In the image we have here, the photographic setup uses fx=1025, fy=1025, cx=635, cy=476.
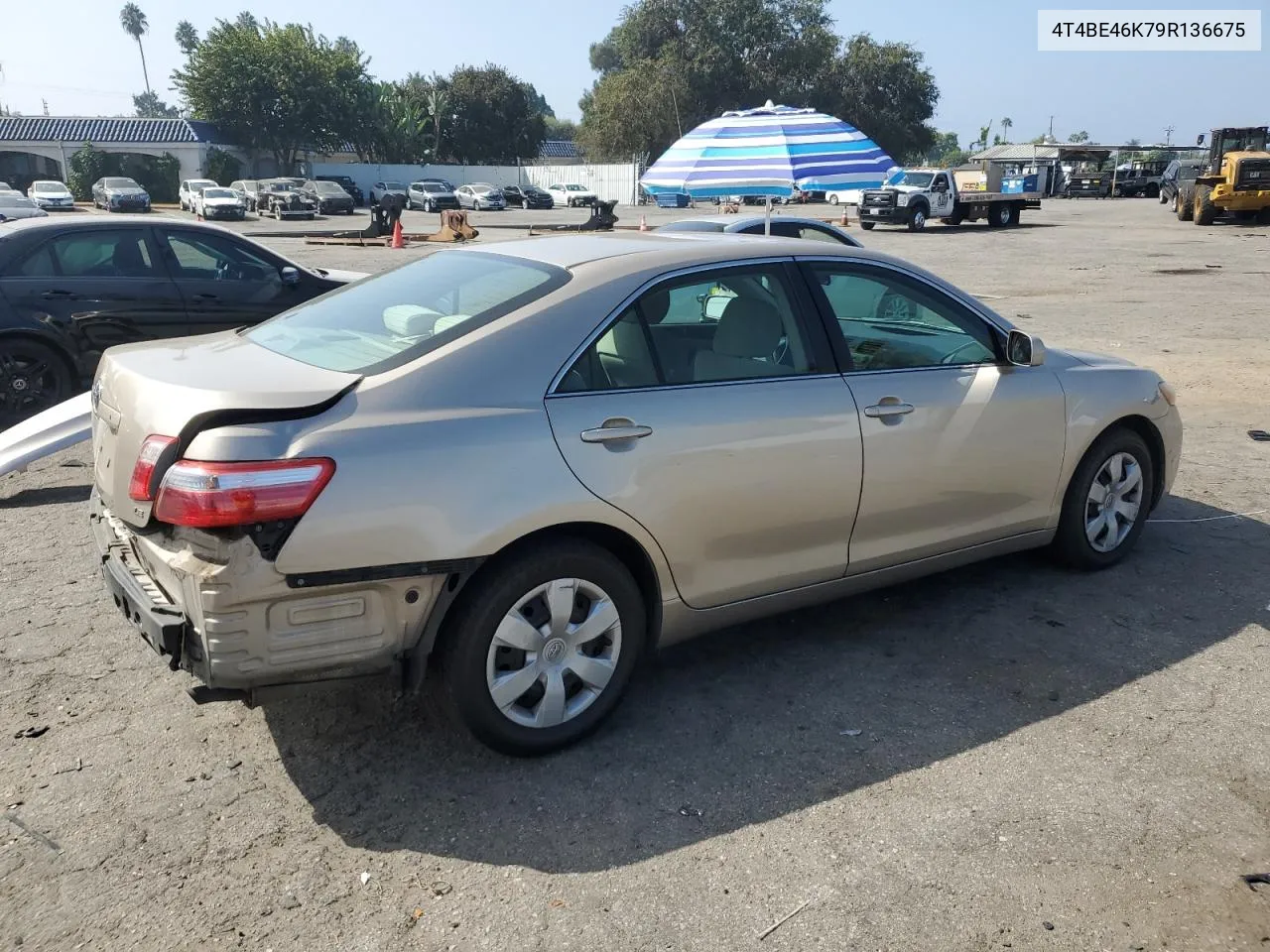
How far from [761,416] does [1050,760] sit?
1.47m

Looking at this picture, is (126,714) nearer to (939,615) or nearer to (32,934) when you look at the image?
(32,934)

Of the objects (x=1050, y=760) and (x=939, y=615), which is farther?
(x=939, y=615)

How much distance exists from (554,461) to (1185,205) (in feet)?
124

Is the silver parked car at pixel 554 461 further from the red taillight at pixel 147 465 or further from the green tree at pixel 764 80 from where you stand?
the green tree at pixel 764 80

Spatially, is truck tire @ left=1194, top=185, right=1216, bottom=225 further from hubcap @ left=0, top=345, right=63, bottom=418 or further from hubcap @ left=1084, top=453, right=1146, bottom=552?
hubcap @ left=0, top=345, right=63, bottom=418

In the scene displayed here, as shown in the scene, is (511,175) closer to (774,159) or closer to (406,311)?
(774,159)

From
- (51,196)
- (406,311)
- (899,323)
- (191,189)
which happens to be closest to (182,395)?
(406,311)

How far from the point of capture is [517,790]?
3156mm

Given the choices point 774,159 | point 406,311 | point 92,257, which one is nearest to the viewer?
point 406,311

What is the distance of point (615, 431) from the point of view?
326 centimetres

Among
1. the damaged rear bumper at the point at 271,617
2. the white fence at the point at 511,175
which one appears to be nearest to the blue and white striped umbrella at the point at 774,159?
the damaged rear bumper at the point at 271,617

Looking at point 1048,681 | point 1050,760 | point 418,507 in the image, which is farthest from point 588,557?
point 1048,681

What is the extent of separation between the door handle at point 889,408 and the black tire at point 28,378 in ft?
20.9

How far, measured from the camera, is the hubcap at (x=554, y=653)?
10.3ft
